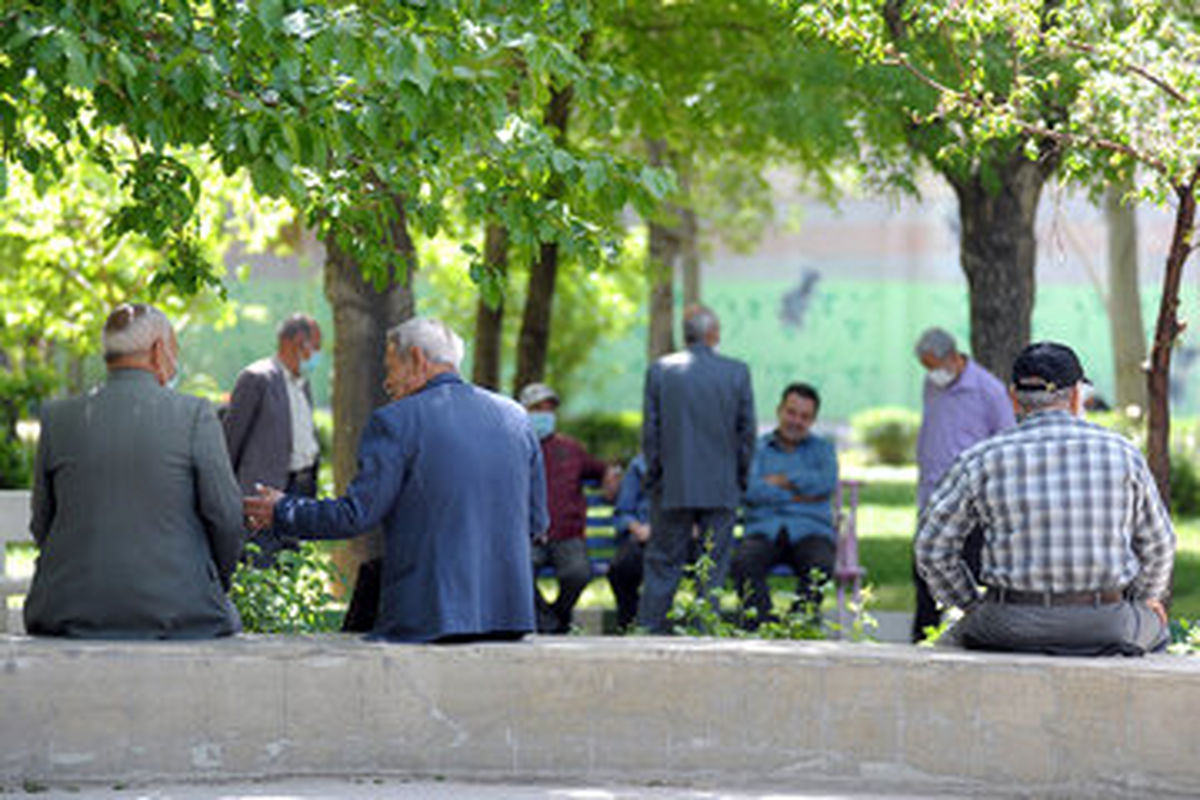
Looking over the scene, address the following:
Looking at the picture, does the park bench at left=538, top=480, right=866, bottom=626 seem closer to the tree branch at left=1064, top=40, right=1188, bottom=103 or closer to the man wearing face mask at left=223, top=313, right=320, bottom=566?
the man wearing face mask at left=223, top=313, right=320, bottom=566

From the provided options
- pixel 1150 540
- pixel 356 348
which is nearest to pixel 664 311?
pixel 356 348

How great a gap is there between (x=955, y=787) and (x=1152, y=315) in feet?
121

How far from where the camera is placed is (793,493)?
13.2 meters

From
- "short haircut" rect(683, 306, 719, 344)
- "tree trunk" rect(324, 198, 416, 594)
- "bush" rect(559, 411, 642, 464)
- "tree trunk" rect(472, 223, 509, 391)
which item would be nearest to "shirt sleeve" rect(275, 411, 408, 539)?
"short haircut" rect(683, 306, 719, 344)

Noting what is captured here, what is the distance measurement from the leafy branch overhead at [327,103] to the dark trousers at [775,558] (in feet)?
13.2

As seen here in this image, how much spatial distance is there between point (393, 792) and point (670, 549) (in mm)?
5692

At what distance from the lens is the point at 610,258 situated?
8.87 meters

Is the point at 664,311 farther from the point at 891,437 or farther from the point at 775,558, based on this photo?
the point at 775,558

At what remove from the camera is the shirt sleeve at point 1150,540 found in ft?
24.0

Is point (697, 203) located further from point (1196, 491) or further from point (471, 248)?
point (471, 248)

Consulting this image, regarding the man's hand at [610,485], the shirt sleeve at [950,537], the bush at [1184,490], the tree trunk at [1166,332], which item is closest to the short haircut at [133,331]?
the shirt sleeve at [950,537]

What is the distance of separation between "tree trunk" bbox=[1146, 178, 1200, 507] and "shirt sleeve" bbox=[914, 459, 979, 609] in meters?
2.26

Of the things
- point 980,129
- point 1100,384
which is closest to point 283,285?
point 1100,384

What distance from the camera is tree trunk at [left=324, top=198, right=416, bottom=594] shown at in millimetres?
13078
